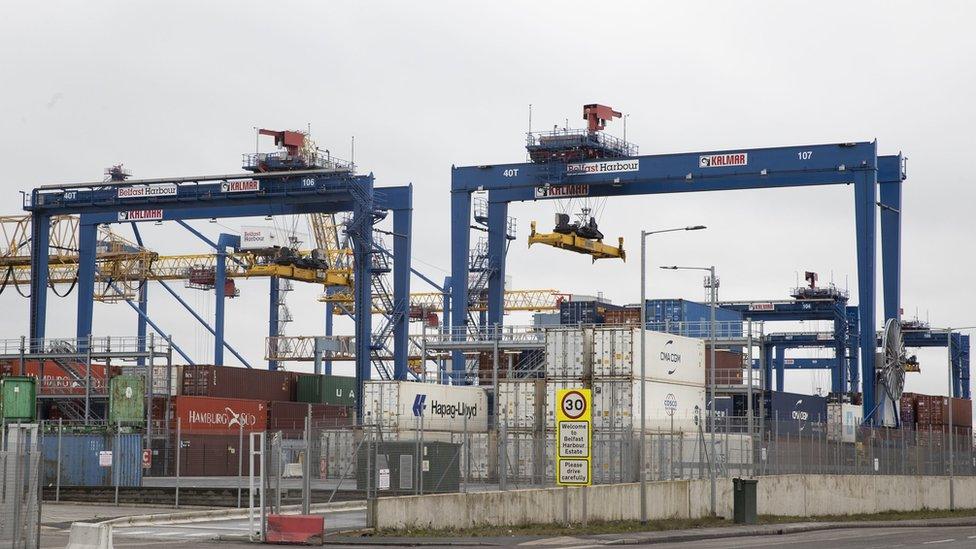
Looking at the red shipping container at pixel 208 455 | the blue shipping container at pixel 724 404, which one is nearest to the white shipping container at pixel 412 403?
the red shipping container at pixel 208 455

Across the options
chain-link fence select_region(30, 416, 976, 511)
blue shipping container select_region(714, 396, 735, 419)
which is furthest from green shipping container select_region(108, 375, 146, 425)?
blue shipping container select_region(714, 396, 735, 419)

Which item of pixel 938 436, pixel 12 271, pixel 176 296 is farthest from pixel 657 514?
pixel 176 296

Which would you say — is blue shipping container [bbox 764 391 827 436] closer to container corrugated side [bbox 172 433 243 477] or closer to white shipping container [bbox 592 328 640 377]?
white shipping container [bbox 592 328 640 377]

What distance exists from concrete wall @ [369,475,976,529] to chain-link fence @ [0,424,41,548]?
934 centimetres

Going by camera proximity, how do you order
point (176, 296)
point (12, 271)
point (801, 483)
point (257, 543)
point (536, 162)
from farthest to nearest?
1. point (176, 296)
2. point (12, 271)
3. point (536, 162)
4. point (801, 483)
5. point (257, 543)

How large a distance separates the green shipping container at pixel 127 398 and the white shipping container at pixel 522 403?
16752 mm

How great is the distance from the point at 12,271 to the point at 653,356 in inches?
2247

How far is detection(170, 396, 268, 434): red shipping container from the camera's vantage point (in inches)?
2687

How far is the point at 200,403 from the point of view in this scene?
69.8m

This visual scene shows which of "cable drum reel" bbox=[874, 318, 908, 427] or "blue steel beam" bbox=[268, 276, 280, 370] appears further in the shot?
"blue steel beam" bbox=[268, 276, 280, 370]

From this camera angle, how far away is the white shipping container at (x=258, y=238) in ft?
328

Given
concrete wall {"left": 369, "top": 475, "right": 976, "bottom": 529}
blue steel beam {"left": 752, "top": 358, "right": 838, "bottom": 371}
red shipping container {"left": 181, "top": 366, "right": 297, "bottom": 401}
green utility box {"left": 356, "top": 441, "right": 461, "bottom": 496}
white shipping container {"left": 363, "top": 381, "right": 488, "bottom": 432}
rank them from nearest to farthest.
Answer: concrete wall {"left": 369, "top": 475, "right": 976, "bottom": 529} < green utility box {"left": 356, "top": 441, "right": 461, "bottom": 496} < white shipping container {"left": 363, "top": 381, "right": 488, "bottom": 432} < red shipping container {"left": 181, "top": 366, "right": 297, "bottom": 401} < blue steel beam {"left": 752, "top": 358, "right": 838, "bottom": 371}

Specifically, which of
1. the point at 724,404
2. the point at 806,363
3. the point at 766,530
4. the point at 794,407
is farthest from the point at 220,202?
the point at 806,363

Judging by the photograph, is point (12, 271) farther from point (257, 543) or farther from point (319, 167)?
point (257, 543)
